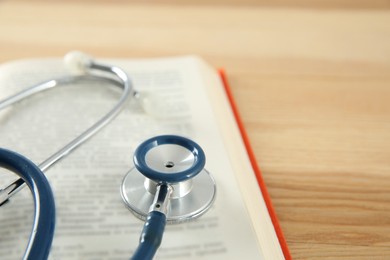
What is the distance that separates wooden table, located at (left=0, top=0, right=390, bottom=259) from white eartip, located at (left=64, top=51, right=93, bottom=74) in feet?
0.36

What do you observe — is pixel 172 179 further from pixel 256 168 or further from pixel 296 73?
pixel 296 73

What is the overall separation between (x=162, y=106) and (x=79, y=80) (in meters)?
0.14

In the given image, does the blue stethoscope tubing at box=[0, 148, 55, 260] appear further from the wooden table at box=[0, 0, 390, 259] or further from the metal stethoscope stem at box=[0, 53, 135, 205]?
the wooden table at box=[0, 0, 390, 259]

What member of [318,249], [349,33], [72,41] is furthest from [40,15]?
[318,249]

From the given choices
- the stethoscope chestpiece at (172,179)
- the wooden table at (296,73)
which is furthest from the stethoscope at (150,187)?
the wooden table at (296,73)

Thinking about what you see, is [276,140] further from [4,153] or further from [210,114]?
[4,153]

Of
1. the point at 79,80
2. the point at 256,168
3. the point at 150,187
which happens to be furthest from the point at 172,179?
the point at 79,80

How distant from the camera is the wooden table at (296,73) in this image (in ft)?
1.79

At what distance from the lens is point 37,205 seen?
0.42 m

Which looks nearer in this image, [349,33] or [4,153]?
[4,153]

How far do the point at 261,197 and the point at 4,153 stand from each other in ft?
0.88

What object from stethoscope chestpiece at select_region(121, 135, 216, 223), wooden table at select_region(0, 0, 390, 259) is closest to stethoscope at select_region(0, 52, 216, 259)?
stethoscope chestpiece at select_region(121, 135, 216, 223)

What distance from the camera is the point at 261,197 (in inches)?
21.9

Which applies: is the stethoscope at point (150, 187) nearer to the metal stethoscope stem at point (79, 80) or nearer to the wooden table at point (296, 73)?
the metal stethoscope stem at point (79, 80)
